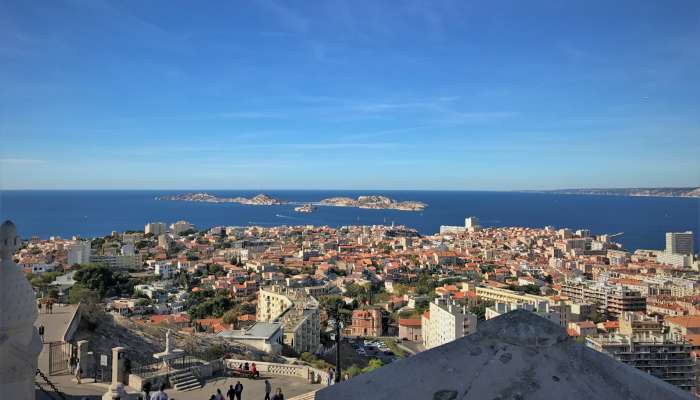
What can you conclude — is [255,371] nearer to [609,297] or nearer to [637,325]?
[637,325]

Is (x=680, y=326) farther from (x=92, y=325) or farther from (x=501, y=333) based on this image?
(x=501, y=333)

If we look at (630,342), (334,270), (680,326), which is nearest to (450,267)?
(334,270)

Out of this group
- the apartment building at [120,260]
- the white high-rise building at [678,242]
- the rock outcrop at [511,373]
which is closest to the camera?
the rock outcrop at [511,373]

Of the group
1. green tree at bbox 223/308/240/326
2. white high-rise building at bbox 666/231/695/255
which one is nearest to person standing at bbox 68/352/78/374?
green tree at bbox 223/308/240/326

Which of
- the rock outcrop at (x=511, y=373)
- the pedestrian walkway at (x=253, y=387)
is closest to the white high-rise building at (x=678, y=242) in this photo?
the pedestrian walkway at (x=253, y=387)

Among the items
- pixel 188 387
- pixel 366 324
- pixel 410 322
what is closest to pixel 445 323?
pixel 410 322

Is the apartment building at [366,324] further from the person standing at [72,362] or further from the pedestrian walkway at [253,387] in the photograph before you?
the person standing at [72,362]
